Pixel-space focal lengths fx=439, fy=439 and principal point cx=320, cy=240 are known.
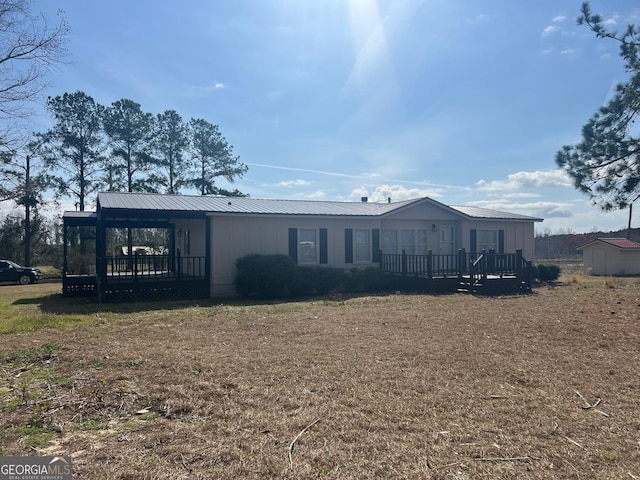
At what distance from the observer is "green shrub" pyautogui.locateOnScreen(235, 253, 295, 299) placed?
13.8m

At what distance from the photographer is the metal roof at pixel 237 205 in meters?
13.5

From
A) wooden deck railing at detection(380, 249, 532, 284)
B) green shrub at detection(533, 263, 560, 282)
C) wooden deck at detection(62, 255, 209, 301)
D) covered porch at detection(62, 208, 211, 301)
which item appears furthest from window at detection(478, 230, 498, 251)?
wooden deck at detection(62, 255, 209, 301)

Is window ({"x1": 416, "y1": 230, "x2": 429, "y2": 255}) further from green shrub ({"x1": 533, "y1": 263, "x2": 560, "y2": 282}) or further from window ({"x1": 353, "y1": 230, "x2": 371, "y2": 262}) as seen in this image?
green shrub ({"x1": 533, "y1": 263, "x2": 560, "y2": 282})

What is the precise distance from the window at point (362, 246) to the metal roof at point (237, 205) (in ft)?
2.69

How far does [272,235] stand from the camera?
15461 millimetres

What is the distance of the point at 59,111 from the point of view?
27250 mm

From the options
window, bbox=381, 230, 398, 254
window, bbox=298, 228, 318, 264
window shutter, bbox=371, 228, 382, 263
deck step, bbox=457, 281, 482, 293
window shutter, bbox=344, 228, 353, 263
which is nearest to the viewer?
deck step, bbox=457, 281, 482, 293

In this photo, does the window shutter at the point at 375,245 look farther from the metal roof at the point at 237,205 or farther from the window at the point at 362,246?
the metal roof at the point at 237,205

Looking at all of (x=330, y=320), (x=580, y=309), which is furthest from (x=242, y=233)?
(x=580, y=309)

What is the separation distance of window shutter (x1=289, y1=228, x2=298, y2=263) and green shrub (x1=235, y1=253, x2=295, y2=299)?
1408 millimetres

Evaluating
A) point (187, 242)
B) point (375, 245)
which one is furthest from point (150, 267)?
point (375, 245)

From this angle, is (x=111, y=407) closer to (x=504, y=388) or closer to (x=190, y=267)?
(x=504, y=388)

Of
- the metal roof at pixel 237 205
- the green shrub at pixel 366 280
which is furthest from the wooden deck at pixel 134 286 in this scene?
the green shrub at pixel 366 280

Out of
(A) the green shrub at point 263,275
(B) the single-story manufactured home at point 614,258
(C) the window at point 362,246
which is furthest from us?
(B) the single-story manufactured home at point 614,258
